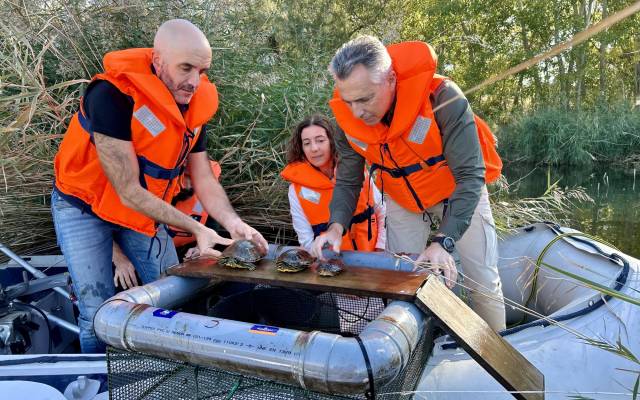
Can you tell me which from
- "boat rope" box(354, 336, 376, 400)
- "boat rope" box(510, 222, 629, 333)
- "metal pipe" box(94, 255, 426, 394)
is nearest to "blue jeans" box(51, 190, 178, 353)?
"metal pipe" box(94, 255, 426, 394)

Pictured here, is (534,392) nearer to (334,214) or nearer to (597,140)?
(334,214)

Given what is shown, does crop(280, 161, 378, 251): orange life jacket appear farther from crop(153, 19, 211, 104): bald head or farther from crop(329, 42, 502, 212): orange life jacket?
crop(153, 19, 211, 104): bald head

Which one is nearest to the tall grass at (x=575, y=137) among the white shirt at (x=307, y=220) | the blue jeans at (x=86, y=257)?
the white shirt at (x=307, y=220)

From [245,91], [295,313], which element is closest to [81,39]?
[245,91]

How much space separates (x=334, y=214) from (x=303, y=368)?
4.17 ft

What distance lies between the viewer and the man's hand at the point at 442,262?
181 centimetres

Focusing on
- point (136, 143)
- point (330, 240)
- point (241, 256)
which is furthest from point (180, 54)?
point (330, 240)

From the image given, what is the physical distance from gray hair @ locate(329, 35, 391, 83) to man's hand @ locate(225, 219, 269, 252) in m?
0.76

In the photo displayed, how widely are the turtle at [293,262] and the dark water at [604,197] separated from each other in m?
4.12

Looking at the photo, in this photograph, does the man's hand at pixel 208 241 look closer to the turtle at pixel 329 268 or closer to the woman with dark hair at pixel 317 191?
the turtle at pixel 329 268

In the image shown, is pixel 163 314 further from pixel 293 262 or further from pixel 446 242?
pixel 446 242

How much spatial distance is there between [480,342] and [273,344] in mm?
621

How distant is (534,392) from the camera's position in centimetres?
143

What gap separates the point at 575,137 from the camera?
459 inches
